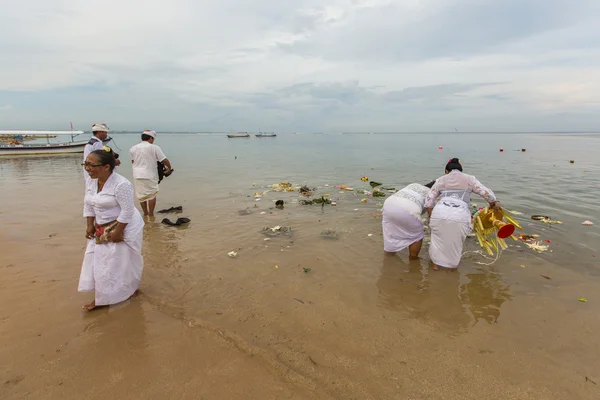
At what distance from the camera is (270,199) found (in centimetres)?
1138

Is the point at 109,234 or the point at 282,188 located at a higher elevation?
the point at 109,234

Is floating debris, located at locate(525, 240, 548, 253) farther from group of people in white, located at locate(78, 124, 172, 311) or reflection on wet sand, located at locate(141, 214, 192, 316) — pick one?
group of people in white, located at locate(78, 124, 172, 311)

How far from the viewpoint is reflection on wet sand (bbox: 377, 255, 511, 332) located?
4.18 meters

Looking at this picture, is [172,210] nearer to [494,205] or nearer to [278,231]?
[278,231]

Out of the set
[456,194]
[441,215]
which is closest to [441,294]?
[441,215]

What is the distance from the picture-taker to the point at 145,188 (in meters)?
8.41

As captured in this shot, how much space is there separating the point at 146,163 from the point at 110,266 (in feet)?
16.0

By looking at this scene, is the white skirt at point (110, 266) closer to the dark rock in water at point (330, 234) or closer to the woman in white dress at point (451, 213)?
the dark rock in water at point (330, 234)

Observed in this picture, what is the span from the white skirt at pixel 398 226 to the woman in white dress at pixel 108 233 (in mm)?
4094

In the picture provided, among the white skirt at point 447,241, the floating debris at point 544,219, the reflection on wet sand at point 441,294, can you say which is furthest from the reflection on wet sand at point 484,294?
the floating debris at point 544,219

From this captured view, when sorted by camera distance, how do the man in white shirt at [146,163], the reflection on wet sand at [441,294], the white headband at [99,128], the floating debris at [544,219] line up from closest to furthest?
the reflection on wet sand at [441,294]
the white headband at [99,128]
the man in white shirt at [146,163]
the floating debris at [544,219]

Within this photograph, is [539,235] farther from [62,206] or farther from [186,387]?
[62,206]

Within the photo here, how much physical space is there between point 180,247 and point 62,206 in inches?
257

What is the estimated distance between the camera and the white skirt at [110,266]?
3994 millimetres
